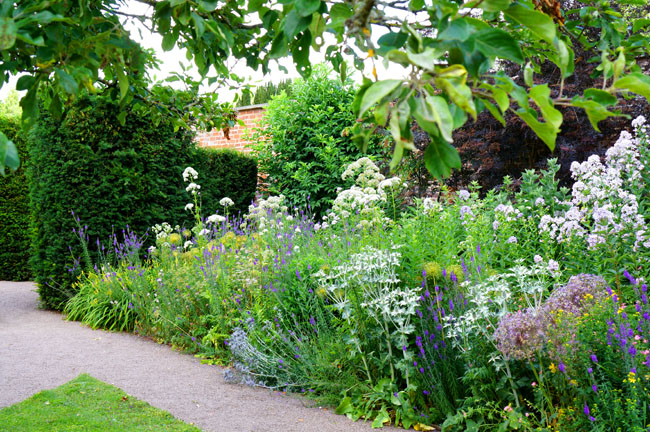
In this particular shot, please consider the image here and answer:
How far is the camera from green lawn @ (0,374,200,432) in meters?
3.17

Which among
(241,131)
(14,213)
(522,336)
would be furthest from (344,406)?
(241,131)

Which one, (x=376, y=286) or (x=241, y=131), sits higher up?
(x=241, y=131)

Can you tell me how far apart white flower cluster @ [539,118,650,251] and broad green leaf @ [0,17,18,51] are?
3.16 m

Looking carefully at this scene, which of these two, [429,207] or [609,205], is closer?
[609,205]

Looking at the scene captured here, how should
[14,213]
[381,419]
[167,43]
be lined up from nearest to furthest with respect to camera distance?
[167,43], [381,419], [14,213]

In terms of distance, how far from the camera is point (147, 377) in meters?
4.31

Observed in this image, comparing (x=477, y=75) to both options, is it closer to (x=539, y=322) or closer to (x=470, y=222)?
(x=539, y=322)

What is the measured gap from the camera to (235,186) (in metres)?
10.2

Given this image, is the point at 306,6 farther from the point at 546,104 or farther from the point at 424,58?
the point at 546,104

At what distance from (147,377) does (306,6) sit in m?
3.86

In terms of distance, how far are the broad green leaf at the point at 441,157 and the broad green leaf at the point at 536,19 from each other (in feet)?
0.92

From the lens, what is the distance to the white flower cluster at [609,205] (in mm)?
3291

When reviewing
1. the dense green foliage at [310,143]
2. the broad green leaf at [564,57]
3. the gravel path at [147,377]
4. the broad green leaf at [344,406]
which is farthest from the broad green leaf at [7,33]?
the dense green foliage at [310,143]

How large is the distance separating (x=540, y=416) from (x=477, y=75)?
251 centimetres
